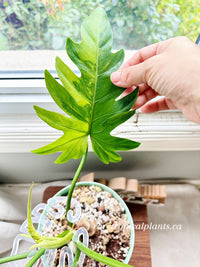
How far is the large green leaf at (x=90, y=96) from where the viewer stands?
0.45 m

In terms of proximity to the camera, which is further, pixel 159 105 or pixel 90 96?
pixel 159 105

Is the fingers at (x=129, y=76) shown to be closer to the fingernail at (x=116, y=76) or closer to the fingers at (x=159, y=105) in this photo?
the fingernail at (x=116, y=76)

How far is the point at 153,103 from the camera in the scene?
0.69 metres

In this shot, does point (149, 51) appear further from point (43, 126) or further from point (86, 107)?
point (43, 126)

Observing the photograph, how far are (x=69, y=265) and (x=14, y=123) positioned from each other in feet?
1.29

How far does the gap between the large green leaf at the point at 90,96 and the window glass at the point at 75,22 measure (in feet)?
0.64

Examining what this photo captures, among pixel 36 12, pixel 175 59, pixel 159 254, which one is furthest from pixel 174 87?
pixel 159 254

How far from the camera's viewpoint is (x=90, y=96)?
50cm

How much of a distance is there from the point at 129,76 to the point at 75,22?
0.24m

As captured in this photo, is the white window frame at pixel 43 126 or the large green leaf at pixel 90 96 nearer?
the large green leaf at pixel 90 96

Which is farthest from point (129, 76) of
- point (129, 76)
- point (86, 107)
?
point (86, 107)

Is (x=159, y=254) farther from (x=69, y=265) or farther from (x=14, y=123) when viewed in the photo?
(x=14, y=123)

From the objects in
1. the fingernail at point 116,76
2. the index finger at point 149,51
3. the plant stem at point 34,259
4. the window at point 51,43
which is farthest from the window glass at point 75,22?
the plant stem at point 34,259

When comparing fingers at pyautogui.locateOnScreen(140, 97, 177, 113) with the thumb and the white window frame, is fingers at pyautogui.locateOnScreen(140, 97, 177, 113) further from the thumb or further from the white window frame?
the thumb
